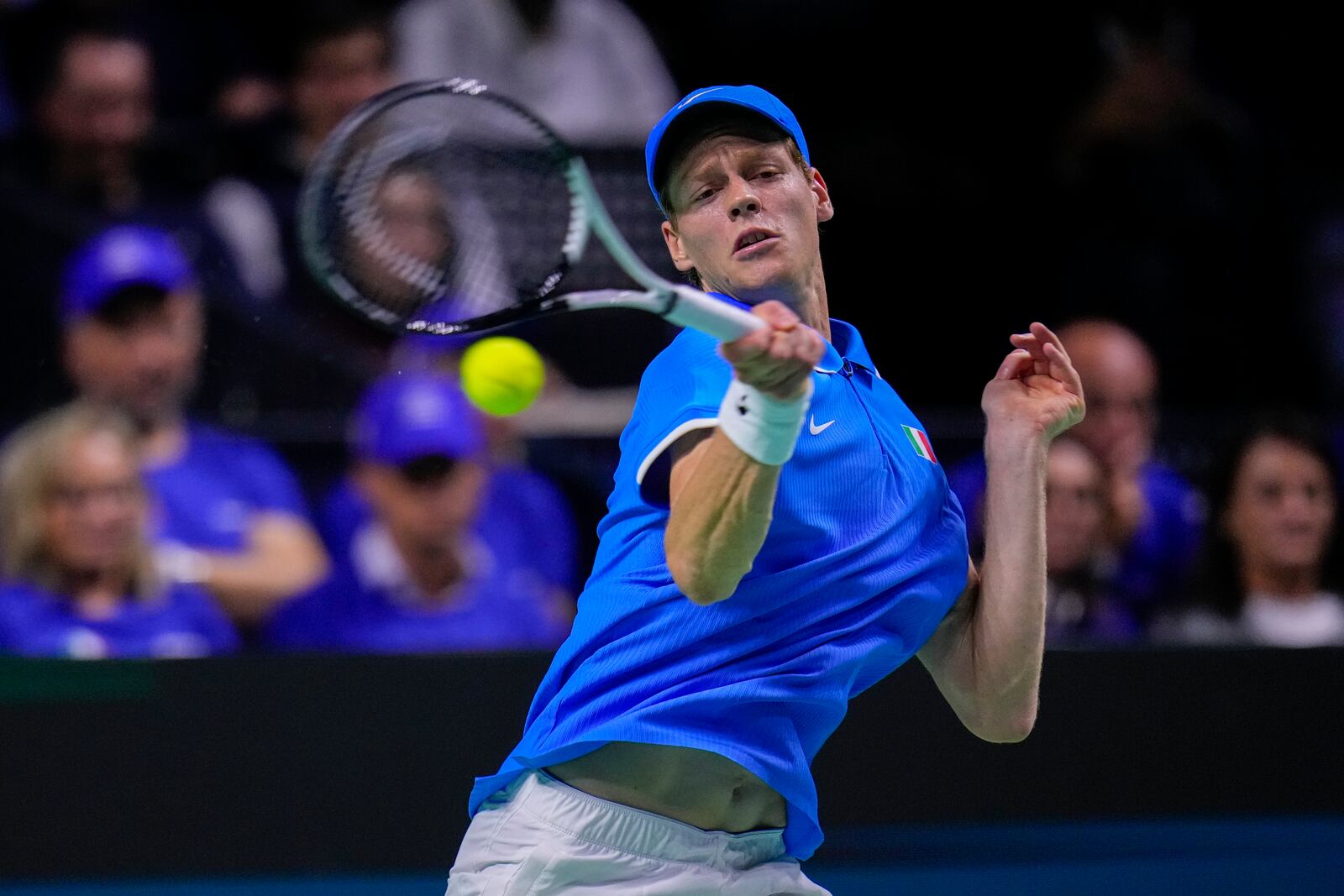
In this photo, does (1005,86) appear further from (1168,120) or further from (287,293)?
(287,293)

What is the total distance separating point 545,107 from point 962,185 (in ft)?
5.48

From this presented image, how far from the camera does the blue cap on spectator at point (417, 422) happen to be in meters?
4.71

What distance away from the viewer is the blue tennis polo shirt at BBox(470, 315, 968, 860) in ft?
7.87

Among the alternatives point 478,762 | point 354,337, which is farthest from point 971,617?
point 354,337

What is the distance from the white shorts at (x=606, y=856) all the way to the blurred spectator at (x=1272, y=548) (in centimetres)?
260

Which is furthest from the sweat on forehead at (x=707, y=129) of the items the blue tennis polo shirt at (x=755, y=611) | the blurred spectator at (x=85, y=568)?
the blurred spectator at (x=85, y=568)

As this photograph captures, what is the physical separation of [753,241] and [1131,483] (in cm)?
276

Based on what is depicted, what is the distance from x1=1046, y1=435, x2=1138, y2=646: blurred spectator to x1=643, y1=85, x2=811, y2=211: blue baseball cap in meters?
2.19

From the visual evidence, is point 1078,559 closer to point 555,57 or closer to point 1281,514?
point 1281,514

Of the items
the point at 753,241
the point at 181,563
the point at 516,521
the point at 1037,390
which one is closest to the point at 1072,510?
the point at 516,521

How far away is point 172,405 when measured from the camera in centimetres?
469

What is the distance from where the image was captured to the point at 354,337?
200 inches

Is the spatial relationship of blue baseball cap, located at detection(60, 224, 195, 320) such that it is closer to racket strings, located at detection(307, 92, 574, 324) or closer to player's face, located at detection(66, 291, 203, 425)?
player's face, located at detection(66, 291, 203, 425)

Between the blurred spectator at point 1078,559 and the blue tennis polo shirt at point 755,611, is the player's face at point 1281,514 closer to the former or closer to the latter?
the blurred spectator at point 1078,559
